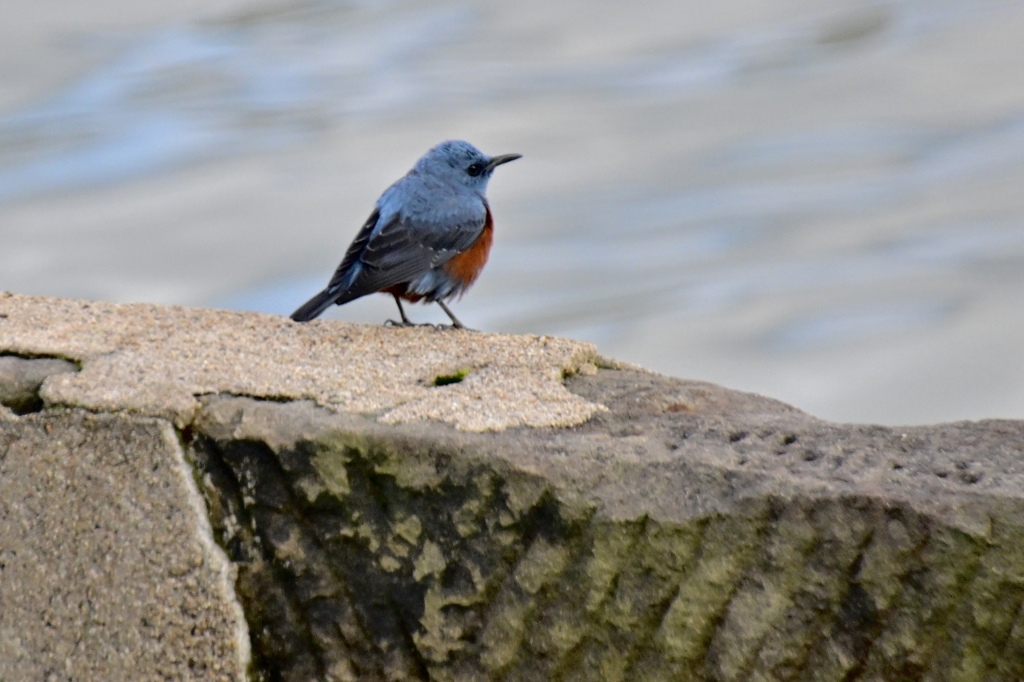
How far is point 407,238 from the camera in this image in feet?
14.2

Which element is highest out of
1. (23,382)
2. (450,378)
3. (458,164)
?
(458,164)

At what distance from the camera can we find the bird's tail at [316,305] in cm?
388

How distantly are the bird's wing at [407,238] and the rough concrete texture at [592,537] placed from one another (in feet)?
5.07

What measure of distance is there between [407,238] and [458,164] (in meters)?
0.52

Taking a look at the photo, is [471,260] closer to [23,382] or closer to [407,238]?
[407,238]

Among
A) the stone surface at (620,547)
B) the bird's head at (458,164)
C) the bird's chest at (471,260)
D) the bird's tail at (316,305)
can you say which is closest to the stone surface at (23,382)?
the stone surface at (620,547)

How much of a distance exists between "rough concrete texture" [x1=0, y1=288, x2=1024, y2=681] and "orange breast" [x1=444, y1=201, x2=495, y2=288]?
1.72 meters

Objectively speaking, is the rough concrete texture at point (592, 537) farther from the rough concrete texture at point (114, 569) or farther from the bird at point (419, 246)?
the bird at point (419, 246)

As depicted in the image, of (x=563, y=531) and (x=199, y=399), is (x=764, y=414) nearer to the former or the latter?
(x=563, y=531)

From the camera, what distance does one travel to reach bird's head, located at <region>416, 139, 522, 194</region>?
15.6 ft

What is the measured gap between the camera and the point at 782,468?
2.45 m

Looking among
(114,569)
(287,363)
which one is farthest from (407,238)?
(114,569)

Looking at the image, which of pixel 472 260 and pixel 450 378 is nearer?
pixel 450 378

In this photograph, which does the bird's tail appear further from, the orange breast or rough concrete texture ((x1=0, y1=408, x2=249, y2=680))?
rough concrete texture ((x1=0, y1=408, x2=249, y2=680))
